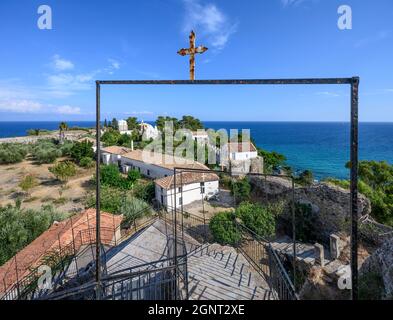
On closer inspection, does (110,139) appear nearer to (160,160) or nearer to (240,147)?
(160,160)

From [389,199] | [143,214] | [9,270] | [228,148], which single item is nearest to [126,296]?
[9,270]

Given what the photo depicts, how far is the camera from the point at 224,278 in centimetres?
647

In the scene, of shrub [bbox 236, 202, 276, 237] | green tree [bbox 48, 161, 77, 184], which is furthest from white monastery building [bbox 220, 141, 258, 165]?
shrub [bbox 236, 202, 276, 237]

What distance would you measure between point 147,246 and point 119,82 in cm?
704

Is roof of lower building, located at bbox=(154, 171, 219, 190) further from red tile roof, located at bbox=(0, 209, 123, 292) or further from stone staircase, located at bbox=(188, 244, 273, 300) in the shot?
stone staircase, located at bbox=(188, 244, 273, 300)

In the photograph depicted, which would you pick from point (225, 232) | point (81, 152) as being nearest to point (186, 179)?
point (225, 232)

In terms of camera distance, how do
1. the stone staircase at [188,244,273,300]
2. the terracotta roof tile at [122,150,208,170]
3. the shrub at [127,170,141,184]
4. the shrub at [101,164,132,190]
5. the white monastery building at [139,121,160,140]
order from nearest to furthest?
1. the stone staircase at [188,244,273,300]
2. the shrub at [101,164,132,190]
3. the shrub at [127,170,141,184]
4. the terracotta roof tile at [122,150,208,170]
5. the white monastery building at [139,121,160,140]

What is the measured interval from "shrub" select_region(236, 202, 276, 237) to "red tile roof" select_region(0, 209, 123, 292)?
6.71m

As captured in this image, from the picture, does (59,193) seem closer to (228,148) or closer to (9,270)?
(9,270)

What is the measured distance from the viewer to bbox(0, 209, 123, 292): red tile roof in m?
8.84

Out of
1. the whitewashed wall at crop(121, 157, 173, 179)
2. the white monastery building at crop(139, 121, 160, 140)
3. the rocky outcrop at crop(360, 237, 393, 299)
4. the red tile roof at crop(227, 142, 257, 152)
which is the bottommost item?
the rocky outcrop at crop(360, 237, 393, 299)

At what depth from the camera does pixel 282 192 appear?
787 inches

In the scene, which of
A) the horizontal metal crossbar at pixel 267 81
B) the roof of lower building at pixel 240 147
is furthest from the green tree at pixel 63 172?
the horizontal metal crossbar at pixel 267 81
